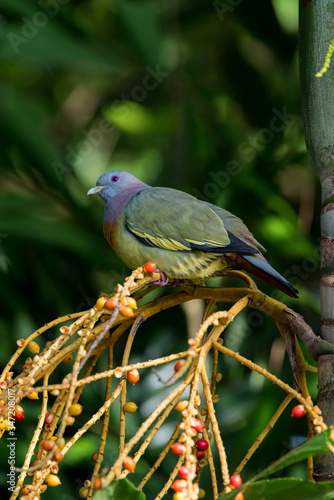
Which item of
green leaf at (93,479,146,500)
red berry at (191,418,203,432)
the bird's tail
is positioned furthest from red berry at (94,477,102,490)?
the bird's tail

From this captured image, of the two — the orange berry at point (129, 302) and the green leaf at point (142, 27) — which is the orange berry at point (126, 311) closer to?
the orange berry at point (129, 302)

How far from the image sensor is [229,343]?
1577 millimetres

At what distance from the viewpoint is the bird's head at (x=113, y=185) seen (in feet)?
4.42

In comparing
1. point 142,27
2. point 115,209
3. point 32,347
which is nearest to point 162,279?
point 115,209

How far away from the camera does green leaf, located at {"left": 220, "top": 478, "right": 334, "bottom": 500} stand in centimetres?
59

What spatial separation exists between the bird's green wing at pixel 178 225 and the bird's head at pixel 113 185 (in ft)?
0.52

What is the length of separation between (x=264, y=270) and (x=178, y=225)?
7.9 inches

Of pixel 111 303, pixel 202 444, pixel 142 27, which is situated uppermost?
pixel 142 27

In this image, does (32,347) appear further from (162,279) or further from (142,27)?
(142,27)

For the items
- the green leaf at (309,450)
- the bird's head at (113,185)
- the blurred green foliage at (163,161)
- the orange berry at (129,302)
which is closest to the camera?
the green leaf at (309,450)

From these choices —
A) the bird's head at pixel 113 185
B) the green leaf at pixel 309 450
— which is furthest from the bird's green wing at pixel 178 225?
the green leaf at pixel 309 450

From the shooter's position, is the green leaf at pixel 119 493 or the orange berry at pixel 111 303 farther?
the orange berry at pixel 111 303

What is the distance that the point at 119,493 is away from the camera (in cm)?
62

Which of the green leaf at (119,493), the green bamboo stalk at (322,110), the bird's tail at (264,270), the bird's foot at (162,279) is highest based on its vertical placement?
the green bamboo stalk at (322,110)
